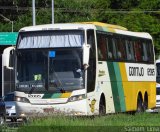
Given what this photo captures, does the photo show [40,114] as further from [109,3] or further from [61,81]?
[109,3]

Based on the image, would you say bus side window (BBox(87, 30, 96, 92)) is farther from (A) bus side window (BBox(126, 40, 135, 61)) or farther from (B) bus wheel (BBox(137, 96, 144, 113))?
(B) bus wheel (BBox(137, 96, 144, 113))

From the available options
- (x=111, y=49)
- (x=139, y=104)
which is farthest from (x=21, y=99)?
(x=139, y=104)

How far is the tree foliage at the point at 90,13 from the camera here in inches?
2441

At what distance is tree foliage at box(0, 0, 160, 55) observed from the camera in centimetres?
6200

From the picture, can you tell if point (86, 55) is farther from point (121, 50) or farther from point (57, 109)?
point (121, 50)

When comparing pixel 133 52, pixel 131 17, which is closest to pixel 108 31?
pixel 133 52

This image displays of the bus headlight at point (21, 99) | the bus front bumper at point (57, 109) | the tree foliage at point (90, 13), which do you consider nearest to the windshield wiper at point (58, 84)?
the bus front bumper at point (57, 109)

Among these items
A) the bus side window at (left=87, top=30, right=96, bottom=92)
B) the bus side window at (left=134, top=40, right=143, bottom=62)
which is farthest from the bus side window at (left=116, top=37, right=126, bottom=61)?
the bus side window at (left=87, top=30, right=96, bottom=92)

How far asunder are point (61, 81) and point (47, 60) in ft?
2.97

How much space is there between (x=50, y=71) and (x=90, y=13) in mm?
43659

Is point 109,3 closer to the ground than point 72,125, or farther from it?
farther from it

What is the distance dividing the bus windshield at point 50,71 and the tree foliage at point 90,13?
39127 millimetres

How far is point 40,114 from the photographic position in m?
21.7

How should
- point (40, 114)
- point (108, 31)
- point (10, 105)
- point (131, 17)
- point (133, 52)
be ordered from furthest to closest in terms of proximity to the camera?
1. point (131, 17)
2. point (10, 105)
3. point (133, 52)
4. point (108, 31)
5. point (40, 114)
